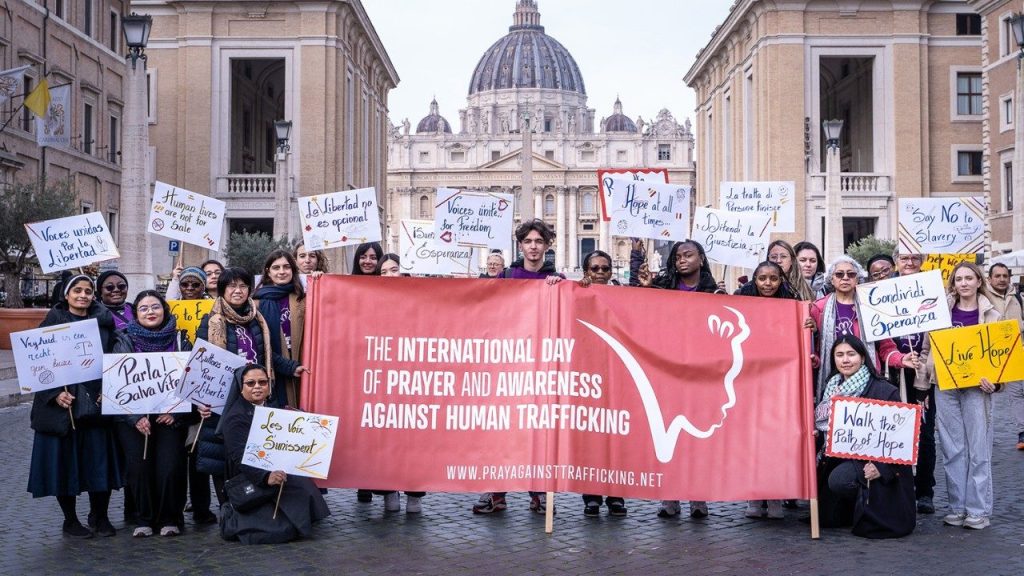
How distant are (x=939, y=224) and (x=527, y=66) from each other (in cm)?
15948

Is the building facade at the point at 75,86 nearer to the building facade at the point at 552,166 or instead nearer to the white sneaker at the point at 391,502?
the white sneaker at the point at 391,502

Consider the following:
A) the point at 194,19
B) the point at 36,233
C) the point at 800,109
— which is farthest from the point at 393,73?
the point at 36,233

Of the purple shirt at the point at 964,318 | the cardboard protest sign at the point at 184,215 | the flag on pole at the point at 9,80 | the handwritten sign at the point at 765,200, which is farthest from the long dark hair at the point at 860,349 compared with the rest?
the flag on pole at the point at 9,80

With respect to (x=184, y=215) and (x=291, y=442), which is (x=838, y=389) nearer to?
(x=291, y=442)

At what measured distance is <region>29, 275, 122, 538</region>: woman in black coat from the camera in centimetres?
733

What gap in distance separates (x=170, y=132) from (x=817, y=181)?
25.5 metres

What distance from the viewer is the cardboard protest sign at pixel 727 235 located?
1127cm

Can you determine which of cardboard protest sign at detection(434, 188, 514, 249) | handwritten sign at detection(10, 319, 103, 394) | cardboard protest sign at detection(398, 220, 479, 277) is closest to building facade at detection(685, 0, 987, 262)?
cardboard protest sign at detection(398, 220, 479, 277)

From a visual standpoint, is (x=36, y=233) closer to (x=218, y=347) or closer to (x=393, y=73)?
(x=218, y=347)

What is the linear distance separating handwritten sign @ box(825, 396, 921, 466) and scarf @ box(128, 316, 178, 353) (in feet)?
13.9

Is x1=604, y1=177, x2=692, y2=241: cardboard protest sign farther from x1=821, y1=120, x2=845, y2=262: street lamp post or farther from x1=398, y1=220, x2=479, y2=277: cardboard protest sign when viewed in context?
x1=821, y1=120, x2=845, y2=262: street lamp post

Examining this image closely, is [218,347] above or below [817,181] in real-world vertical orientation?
below

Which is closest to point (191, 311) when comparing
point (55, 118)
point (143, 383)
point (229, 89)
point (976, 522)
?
point (143, 383)

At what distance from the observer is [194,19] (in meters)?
46.2
